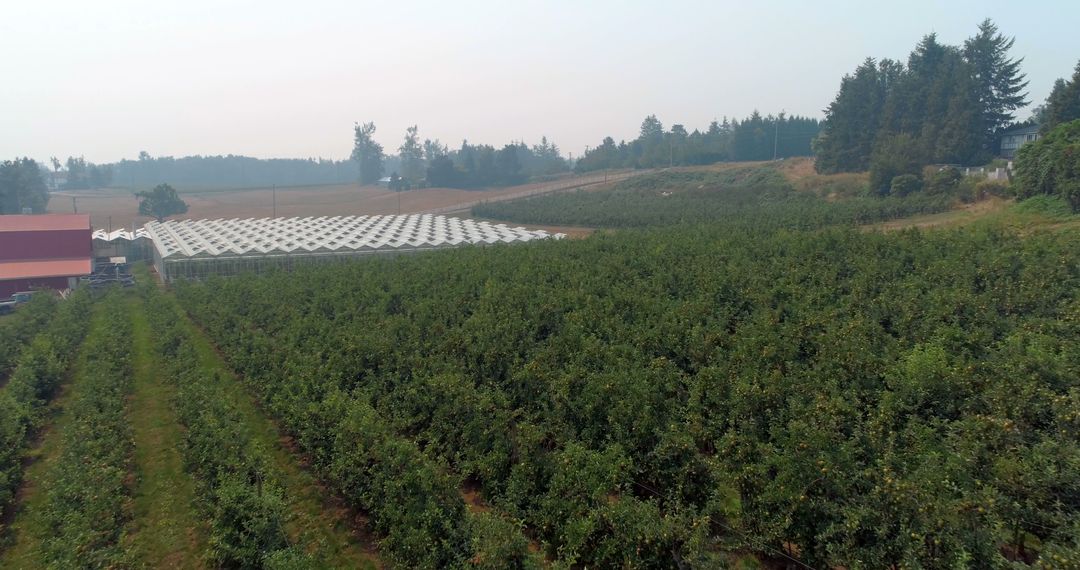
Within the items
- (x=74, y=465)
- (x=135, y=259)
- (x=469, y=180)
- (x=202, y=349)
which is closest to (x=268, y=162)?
(x=469, y=180)

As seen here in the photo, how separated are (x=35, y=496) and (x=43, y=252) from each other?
3874cm

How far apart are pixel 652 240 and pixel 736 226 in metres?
7.78

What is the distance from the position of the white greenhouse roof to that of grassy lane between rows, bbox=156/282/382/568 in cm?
2472

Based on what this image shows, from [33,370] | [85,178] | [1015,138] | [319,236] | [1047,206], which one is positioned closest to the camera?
[33,370]

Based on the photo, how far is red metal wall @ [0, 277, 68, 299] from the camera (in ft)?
131

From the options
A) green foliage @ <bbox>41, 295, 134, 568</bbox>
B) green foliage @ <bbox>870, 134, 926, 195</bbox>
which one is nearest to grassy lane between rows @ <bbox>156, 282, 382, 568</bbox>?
green foliage @ <bbox>41, 295, 134, 568</bbox>

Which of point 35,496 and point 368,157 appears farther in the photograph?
point 368,157

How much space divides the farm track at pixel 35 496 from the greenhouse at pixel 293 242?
18.3 metres

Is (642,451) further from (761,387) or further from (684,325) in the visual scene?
(684,325)

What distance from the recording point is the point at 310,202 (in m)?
100

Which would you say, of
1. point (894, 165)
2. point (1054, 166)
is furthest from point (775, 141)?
point (1054, 166)

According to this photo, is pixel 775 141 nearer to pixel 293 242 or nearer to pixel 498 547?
pixel 293 242

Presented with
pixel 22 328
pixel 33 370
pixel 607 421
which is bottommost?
pixel 607 421

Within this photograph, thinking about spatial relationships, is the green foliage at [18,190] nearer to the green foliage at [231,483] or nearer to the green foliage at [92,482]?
the green foliage at [92,482]
